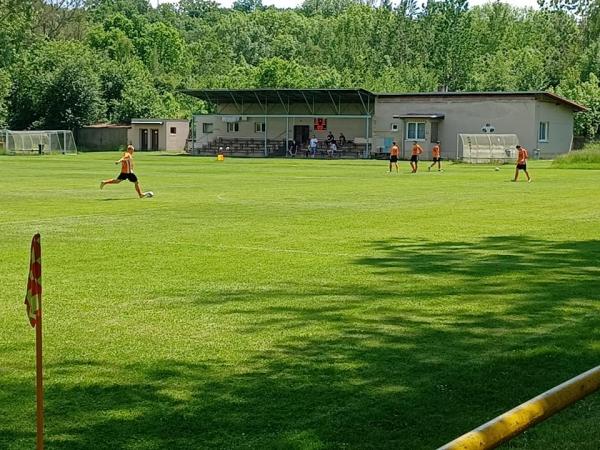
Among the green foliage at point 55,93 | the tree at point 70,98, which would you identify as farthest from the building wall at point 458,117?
the green foliage at point 55,93

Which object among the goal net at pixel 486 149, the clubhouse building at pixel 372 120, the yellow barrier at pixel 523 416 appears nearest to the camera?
the yellow barrier at pixel 523 416

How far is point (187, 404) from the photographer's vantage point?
7469 millimetres

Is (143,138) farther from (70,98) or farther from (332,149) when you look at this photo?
(332,149)

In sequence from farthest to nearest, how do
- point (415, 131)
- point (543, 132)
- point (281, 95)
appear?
point (281, 95) → point (415, 131) → point (543, 132)

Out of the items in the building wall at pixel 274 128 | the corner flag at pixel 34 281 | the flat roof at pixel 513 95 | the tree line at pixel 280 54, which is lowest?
the corner flag at pixel 34 281

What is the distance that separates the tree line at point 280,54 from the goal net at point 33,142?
984cm

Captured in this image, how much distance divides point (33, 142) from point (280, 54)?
79.2m

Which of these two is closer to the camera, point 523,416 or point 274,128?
point 523,416

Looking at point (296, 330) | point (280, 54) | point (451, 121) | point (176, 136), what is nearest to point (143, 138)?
point (176, 136)

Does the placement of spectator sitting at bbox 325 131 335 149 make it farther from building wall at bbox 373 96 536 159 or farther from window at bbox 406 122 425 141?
window at bbox 406 122 425 141

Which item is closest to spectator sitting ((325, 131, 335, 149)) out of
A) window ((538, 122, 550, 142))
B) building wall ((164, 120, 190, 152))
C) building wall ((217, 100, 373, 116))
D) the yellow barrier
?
building wall ((217, 100, 373, 116))

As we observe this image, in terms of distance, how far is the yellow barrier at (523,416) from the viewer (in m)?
4.28

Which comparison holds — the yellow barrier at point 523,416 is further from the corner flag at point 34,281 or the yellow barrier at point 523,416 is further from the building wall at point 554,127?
the building wall at point 554,127

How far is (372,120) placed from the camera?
82250 millimetres
